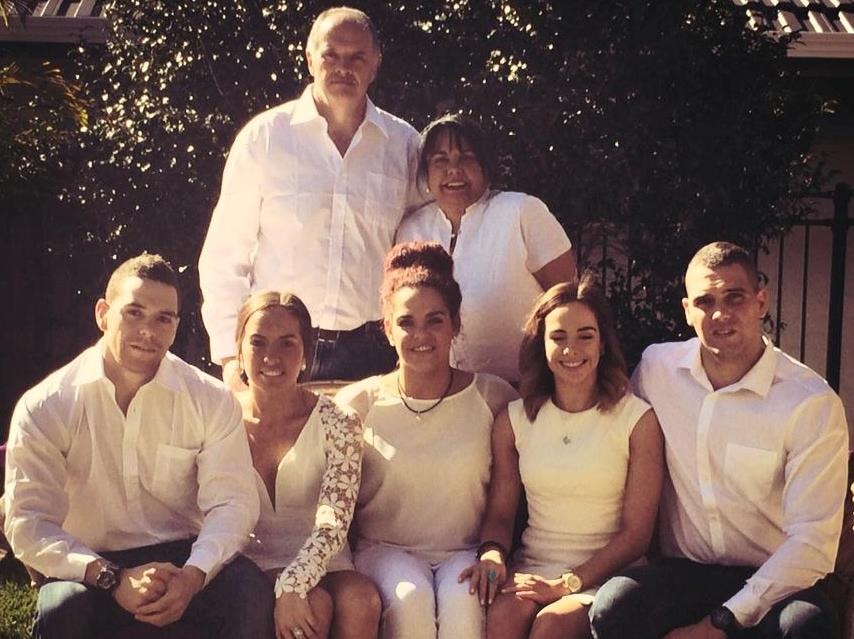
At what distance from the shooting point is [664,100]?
19.2 ft

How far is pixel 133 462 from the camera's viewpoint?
3779 millimetres

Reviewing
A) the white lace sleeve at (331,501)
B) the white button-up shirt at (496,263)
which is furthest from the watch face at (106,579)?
the white button-up shirt at (496,263)

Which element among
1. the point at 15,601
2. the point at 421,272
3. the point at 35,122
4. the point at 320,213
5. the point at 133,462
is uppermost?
the point at 35,122

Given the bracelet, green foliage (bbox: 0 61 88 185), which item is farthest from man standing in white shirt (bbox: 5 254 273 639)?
green foliage (bbox: 0 61 88 185)

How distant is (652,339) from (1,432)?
402 cm

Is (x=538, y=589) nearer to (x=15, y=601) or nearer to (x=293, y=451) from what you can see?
(x=293, y=451)

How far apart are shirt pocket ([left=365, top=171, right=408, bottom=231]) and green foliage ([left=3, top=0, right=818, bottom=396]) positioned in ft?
4.17

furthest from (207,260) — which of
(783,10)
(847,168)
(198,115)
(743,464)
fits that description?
(847,168)

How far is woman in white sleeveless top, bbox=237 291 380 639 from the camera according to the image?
3.83 metres

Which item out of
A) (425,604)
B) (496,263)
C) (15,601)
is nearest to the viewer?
(425,604)

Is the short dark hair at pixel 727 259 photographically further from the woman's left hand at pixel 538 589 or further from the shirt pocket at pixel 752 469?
the woman's left hand at pixel 538 589

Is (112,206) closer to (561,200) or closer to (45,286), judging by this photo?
(45,286)

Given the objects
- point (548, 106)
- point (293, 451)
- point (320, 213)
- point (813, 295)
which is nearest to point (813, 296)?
point (813, 295)

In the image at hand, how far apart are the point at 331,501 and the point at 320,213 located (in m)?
1.18
